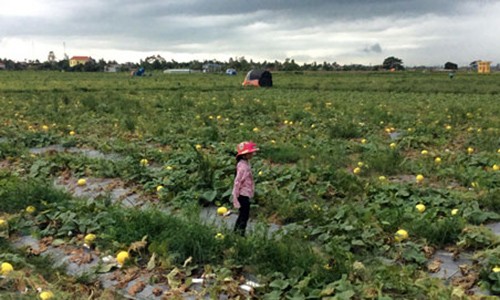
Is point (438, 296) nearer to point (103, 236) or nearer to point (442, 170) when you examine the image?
point (103, 236)

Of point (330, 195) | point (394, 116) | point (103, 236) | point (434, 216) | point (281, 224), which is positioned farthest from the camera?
point (394, 116)

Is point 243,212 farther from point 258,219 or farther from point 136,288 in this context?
point 136,288

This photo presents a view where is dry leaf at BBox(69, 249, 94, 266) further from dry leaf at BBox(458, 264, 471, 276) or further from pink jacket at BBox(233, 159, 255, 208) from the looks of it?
dry leaf at BBox(458, 264, 471, 276)

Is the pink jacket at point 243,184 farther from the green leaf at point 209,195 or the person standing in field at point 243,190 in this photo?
the green leaf at point 209,195

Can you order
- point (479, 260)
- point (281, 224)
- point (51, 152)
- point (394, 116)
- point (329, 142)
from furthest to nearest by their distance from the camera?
point (394, 116) < point (329, 142) < point (51, 152) < point (281, 224) < point (479, 260)

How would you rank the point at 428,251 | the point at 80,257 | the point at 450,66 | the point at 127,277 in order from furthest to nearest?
the point at 450,66
the point at 80,257
the point at 428,251
the point at 127,277

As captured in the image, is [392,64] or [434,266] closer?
[434,266]

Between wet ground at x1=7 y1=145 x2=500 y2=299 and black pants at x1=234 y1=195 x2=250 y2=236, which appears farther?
black pants at x1=234 y1=195 x2=250 y2=236

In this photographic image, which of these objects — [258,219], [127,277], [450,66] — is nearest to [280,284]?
[127,277]

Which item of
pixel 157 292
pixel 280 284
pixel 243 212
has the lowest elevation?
pixel 157 292

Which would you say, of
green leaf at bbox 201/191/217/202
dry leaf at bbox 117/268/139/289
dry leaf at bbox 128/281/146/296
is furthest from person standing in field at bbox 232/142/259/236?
dry leaf at bbox 128/281/146/296

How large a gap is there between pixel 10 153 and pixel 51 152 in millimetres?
783

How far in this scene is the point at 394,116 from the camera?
13359 mm

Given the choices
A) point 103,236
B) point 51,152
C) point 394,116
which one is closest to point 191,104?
point 394,116
